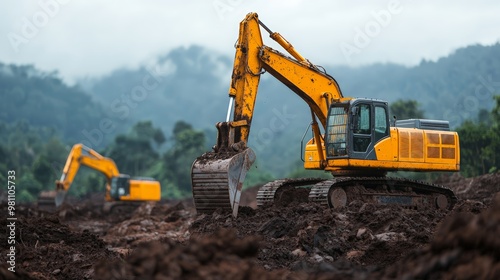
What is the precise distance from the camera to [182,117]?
179 metres

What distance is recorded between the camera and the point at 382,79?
16400 cm

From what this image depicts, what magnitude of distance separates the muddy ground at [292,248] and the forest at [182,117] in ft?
58.9

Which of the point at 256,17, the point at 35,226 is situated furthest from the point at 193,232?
the point at 256,17

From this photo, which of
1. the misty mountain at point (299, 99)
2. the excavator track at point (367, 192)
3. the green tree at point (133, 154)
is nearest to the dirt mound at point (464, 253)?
the excavator track at point (367, 192)

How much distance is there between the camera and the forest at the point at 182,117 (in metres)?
63.4

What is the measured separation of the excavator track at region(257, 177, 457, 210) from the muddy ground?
2.05ft

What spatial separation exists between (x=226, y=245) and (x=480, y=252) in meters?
1.74

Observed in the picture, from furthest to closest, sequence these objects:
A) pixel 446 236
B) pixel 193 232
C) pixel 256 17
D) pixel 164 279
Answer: pixel 256 17 → pixel 193 232 → pixel 446 236 → pixel 164 279

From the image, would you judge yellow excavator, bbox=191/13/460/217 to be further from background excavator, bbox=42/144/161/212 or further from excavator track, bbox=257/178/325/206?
background excavator, bbox=42/144/161/212

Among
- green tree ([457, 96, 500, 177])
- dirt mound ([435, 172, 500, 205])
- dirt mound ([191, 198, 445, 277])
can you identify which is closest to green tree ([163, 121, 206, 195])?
green tree ([457, 96, 500, 177])

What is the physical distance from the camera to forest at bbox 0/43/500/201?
2495 inches

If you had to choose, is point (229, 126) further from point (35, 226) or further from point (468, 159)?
point (468, 159)

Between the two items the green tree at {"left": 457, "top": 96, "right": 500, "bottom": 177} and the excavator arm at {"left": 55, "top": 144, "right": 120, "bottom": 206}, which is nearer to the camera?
the excavator arm at {"left": 55, "top": 144, "right": 120, "bottom": 206}

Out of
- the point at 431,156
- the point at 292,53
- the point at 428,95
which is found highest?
the point at 428,95
